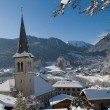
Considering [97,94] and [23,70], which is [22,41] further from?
[97,94]

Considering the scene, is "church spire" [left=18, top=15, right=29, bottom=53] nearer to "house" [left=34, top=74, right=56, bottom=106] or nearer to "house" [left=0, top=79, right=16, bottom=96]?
"house" [left=0, top=79, right=16, bottom=96]

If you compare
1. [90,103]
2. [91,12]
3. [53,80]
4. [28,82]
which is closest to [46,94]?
[28,82]

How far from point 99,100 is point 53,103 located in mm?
33333

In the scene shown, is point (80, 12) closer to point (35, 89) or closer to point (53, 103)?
point (53, 103)

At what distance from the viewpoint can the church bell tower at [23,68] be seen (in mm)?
62219

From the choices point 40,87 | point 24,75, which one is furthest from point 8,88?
point 40,87

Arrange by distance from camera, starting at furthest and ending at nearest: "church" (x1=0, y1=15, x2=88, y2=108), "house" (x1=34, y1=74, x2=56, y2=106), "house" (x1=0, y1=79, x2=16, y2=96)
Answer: "house" (x1=34, y1=74, x2=56, y2=106), "house" (x1=0, y1=79, x2=16, y2=96), "church" (x1=0, y1=15, x2=88, y2=108)

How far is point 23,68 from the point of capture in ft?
204

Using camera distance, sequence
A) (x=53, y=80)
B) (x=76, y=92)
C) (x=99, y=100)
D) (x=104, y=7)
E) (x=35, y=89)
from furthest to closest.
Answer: (x=53, y=80) → (x=76, y=92) → (x=35, y=89) → (x=99, y=100) → (x=104, y=7)

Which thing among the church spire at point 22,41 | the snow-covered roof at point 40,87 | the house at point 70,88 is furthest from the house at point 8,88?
the house at point 70,88

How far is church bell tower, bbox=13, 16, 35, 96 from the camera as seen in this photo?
62.2 m

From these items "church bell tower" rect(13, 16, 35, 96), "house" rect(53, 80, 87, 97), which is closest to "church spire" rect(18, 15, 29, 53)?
"church bell tower" rect(13, 16, 35, 96)

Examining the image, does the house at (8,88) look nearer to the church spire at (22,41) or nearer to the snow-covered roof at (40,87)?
the snow-covered roof at (40,87)

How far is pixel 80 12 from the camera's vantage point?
6012 millimetres
